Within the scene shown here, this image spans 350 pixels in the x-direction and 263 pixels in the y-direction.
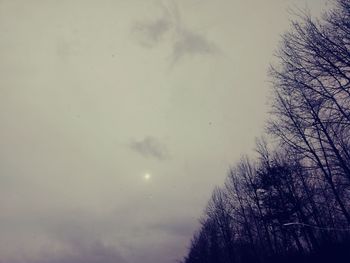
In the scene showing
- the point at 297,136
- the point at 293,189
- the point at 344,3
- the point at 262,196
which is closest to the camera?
the point at 344,3

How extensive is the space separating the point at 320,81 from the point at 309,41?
69.4 inches

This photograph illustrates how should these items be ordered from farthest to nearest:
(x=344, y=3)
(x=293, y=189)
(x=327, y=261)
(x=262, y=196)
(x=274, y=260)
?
(x=262, y=196)
(x=293, y=189)
(x=274, y=260)
(x=327, y=261)
(x=344, y=3)

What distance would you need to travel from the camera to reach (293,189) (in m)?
23.8

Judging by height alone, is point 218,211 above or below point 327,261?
above

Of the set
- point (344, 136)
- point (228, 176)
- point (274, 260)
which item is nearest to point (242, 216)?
point (228, 176)

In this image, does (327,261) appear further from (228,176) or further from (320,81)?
(228,176)

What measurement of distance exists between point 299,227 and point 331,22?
2041 cm

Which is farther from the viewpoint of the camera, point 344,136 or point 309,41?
point 344,136

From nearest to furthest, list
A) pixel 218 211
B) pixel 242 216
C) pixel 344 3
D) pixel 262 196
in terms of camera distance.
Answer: pixel 344 3 < pixel 262 196 < pixel 242 216 < pixel 218 211

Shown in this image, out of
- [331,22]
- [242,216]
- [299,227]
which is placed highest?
[331,22]

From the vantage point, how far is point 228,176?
3516 centimetres

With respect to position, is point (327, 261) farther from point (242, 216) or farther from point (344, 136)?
point (242, 216)

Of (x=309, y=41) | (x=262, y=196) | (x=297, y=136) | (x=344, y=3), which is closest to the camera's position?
(x=344, y=3)

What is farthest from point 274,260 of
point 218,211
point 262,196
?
point 218,211
